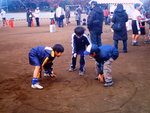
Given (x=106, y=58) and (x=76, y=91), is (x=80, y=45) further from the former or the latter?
(x=76, y=91)

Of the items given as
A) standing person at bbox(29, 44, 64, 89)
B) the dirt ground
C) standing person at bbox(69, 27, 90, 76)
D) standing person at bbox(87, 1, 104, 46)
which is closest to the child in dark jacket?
the dirt ground

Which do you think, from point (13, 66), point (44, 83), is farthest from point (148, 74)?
point (13, 66)

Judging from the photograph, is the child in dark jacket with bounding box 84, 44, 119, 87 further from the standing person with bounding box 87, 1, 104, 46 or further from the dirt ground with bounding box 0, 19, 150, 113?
the standing person with bounding box 87, 1, 104, 46

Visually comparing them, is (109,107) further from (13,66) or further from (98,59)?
(13,66)

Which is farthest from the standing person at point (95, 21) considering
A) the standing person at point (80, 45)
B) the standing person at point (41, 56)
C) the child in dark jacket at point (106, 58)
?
the standing person at point (41, 56)

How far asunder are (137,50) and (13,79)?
5363 millimetres

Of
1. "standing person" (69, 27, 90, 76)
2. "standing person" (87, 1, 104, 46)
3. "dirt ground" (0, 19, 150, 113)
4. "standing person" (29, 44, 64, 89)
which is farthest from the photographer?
"standing person" (87, 1, 104, 46)

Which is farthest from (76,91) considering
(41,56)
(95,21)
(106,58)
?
(95,21)

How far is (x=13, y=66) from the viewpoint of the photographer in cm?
695

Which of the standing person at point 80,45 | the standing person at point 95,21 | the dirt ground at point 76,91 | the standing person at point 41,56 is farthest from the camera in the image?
the standing person at point 95,21

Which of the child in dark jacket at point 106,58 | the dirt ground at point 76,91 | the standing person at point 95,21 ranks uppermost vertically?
the standing person at point 95,21

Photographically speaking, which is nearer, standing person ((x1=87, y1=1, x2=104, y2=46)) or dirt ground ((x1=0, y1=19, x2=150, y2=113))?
dirt ground ((x1=0, y1=19, x2=150, y2=113))

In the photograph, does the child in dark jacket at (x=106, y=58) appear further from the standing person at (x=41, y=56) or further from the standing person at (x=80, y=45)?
the standing person at (x=80, y=45)

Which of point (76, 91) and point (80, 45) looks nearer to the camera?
point (76, 91)
